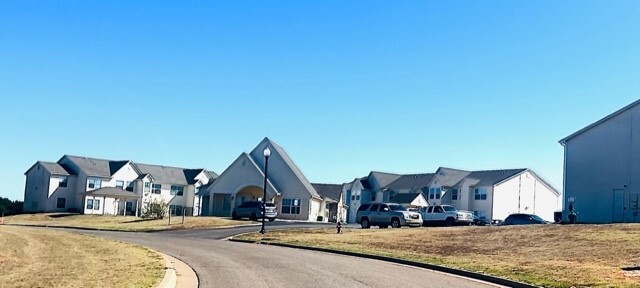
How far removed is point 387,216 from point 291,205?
22.0 m

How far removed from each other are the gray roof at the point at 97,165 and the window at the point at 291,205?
75.9ft

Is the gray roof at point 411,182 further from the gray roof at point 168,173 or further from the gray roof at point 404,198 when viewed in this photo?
the gray roof at point 168,173

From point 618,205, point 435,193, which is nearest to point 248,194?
point 435,193

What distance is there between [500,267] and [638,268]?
3.59m

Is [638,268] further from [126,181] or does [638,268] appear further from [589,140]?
[126,181]

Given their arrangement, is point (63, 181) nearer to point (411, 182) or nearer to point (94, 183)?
point (94, 183)

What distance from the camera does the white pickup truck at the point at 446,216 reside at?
46750 mm

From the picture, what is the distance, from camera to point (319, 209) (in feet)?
222

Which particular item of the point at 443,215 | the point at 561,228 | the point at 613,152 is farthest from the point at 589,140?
the point at 561,228

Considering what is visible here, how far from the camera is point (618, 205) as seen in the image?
143 feet

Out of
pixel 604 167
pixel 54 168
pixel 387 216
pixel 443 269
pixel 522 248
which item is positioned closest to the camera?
pixel 443 269

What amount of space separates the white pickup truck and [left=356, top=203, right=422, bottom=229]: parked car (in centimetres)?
281

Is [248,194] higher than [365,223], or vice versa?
[248,194]

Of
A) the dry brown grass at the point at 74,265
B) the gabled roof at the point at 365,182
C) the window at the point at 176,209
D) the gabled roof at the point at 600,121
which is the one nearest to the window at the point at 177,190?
the window at the point at 176,209
